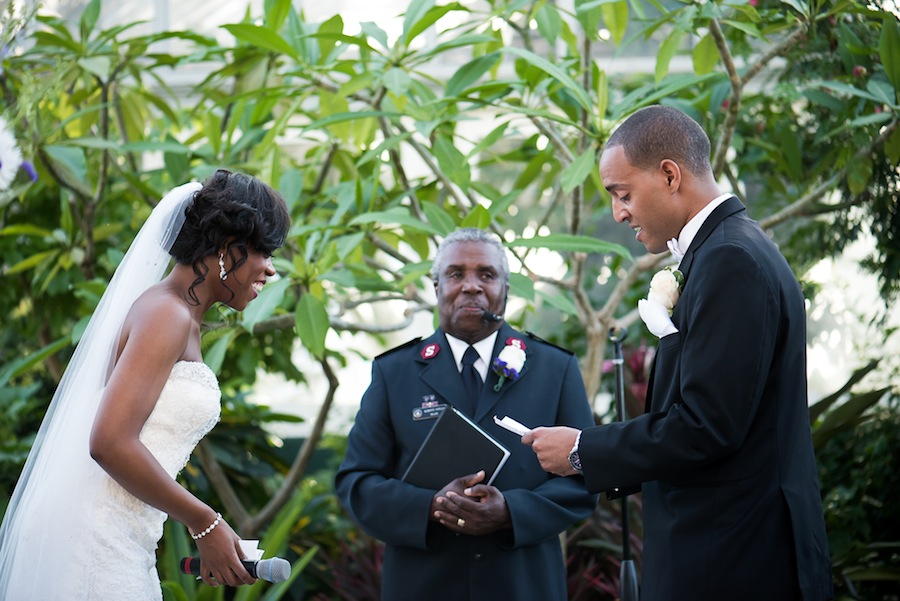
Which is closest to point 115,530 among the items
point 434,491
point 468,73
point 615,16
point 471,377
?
point 434,491

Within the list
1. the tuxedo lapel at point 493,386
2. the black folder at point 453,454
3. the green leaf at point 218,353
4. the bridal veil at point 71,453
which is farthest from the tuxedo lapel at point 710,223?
the green leaf at point 218,353

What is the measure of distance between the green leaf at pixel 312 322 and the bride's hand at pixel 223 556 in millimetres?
995

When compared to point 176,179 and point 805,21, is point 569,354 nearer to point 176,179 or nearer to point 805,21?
point 805,21

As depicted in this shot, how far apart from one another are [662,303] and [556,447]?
1.19ft

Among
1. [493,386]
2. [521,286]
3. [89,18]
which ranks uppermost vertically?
[89,18]

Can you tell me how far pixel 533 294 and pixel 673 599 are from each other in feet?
3.74

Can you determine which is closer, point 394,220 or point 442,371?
point 442,371

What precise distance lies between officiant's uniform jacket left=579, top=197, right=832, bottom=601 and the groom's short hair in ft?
0.50

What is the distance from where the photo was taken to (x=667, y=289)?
1.90 m

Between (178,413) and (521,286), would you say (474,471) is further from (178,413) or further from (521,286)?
(178,413)

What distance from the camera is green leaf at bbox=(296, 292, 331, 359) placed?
9.41 ft

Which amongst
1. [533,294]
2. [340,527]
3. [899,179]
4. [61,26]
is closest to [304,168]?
[61,26]

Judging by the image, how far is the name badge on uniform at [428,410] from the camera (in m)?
2.55

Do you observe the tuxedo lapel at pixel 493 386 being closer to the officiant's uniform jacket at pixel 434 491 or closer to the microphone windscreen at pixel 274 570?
the officiant's uniform jacket at pixel 434 491
